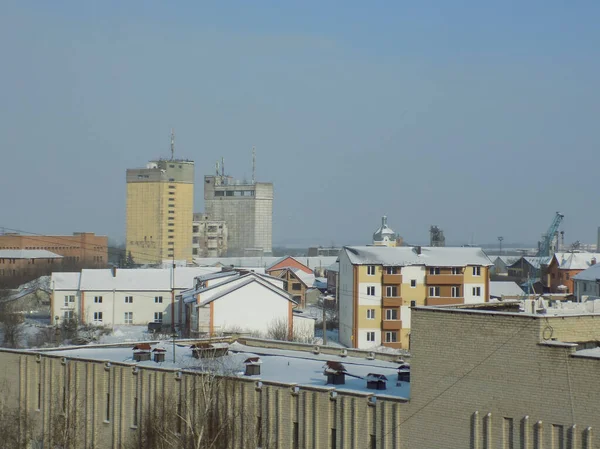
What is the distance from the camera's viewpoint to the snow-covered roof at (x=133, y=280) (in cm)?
8338

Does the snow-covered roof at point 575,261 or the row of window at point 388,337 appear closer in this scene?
the row of window at point 388,337

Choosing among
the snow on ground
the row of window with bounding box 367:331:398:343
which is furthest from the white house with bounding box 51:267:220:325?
the snow on ground

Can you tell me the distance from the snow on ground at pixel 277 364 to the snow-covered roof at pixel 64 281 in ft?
155

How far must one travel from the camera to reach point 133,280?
84.8 metres

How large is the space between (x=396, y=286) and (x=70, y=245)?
368 feet

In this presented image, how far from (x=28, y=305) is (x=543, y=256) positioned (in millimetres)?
82030

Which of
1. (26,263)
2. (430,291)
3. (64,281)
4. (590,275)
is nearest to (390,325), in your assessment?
(430,291)

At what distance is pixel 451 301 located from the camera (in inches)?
2854

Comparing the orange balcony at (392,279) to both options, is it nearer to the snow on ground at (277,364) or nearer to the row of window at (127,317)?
the row of window at (127,317)

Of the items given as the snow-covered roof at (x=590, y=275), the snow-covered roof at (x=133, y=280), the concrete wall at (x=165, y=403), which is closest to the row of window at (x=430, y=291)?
the snow-covered roof at (x=590, y=275)

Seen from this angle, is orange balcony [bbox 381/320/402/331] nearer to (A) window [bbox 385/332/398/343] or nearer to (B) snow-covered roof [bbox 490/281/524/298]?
(A) window [bbox 385/332/398/343]

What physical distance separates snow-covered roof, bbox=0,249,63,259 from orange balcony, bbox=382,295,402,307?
91828 millimetres

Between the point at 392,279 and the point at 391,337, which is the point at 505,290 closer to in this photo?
the point at 392,279

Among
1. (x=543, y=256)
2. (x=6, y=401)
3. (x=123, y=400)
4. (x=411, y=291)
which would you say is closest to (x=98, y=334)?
(x=411, y=291)
